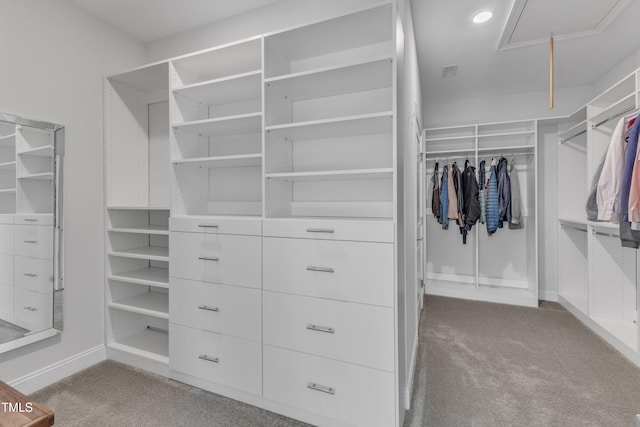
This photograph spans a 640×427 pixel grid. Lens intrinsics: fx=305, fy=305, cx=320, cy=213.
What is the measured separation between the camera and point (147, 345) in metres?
2.49

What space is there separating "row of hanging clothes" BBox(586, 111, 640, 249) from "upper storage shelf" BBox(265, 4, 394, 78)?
179 cm

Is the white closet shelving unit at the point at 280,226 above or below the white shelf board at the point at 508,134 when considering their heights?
below

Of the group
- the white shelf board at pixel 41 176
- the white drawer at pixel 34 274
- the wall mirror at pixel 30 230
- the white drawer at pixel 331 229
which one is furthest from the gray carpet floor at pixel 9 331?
the white drawer at pixel 331 229

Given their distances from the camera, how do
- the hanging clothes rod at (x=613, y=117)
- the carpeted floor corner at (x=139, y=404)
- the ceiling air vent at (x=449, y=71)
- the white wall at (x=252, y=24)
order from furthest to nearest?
the ceiling air vent at (x=449, y=71) → the hanging clothes rod at (x=613, y=117) → the white wall at (x=252, y=24) → the carpeted floor corner at (x=139, y=404)

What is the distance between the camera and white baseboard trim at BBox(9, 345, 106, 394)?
2023 mm

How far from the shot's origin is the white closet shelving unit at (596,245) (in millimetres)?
2684

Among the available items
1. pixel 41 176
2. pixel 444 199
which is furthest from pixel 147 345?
pixel 444 199

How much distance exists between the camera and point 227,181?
8.13 ft

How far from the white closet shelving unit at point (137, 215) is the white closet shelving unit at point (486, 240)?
325 centimetres

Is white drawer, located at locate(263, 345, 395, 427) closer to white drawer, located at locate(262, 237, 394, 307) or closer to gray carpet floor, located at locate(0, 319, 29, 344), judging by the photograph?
white drawer, located at locate(262, 237, 394, 307)

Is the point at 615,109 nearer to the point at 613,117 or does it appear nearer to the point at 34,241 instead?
the point at 613,117

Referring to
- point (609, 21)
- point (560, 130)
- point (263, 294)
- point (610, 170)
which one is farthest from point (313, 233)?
point (560, 130)

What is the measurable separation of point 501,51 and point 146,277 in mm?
3773

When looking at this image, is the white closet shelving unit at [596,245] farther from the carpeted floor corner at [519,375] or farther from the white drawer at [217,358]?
the white drawer at [217,358]
